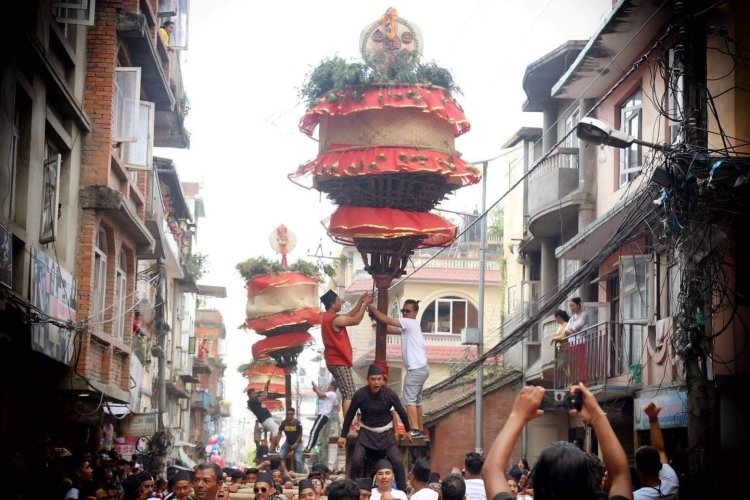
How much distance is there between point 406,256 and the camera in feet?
56.6

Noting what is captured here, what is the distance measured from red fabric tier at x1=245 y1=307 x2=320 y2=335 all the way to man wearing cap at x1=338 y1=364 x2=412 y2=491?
10290mm

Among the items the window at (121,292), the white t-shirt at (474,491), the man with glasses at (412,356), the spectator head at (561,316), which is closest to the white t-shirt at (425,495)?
the white t-shirt at (474,491)

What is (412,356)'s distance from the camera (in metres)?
16.8

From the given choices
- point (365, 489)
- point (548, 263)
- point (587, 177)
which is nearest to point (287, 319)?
point (587, 177)

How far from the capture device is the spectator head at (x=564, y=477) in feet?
16.2

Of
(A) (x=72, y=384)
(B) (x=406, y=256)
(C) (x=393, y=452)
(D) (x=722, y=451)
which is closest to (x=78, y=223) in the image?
(A) (x=72, y=384)

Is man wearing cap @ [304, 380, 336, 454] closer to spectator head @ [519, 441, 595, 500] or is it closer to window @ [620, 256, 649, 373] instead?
window @ [620, 256, 649, 373]

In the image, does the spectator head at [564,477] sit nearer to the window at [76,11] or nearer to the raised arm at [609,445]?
the raised arm at [609,445]

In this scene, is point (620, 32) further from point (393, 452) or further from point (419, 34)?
point (393, 452)

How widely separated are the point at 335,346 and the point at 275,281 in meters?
9.07

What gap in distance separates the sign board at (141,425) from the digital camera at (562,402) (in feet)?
72.6

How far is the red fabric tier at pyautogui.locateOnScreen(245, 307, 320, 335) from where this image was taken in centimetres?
2527

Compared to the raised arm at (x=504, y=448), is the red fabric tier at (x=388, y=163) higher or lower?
higher

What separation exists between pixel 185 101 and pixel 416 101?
61.5ft
